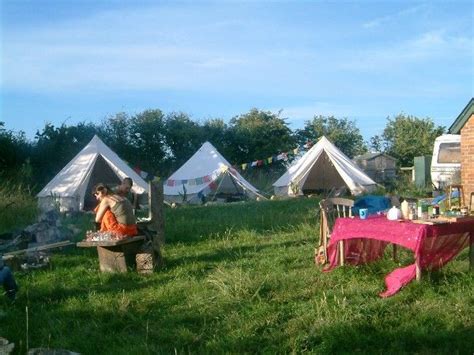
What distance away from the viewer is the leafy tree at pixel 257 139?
31.3 meters

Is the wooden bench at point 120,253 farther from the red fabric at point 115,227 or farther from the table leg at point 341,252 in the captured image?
the table leg at point 341,252

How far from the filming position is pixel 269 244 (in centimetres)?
904

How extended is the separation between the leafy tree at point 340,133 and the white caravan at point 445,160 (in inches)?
592

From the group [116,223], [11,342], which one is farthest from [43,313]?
[116,223]

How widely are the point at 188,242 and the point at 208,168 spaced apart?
11.0 m

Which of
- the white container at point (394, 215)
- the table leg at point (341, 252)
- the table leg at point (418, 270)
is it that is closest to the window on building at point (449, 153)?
the table leg at point (341, 252)

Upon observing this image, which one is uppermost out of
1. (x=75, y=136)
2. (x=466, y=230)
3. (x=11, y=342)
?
(x=75, y=136)

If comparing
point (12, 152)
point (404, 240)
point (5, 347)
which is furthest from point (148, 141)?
point (5, 347)

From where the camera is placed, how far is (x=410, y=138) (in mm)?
36531

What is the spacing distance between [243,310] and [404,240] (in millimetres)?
1575

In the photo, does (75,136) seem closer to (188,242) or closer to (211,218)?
(211,218)

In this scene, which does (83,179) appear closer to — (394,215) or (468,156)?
(468,156)

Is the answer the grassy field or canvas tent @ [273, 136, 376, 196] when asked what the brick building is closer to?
the grassy field

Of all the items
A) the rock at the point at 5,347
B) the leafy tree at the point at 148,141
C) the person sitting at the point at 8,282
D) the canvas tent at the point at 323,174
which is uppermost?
the leafy tree at the point at 148,141
